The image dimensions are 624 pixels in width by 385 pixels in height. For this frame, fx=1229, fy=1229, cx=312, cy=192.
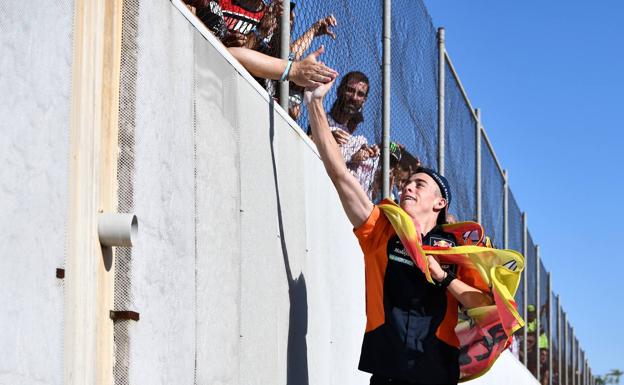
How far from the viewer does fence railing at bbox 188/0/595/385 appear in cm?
634

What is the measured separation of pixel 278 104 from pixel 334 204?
1042 millimetres

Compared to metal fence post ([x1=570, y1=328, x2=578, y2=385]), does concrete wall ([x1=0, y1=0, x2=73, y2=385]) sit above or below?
above

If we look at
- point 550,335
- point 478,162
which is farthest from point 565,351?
point 478,162

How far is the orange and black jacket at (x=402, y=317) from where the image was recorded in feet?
16.5

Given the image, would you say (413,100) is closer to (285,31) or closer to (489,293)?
(285,31)

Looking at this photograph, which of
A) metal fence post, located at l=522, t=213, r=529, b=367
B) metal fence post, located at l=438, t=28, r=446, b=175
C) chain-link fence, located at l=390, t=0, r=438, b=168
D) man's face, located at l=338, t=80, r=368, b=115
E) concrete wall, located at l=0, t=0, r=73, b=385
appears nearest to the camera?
concrete wall, located at l=0, t=0, r=73, b=385

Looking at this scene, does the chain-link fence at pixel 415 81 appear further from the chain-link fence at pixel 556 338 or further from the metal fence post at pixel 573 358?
the metal fence post at pixel 573 358

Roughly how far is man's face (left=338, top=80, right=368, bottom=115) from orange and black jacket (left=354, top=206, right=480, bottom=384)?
1370 mm

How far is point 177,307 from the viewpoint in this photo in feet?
12.4

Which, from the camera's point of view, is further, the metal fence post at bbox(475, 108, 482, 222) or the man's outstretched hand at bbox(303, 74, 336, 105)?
the metal fence post at bbox(475, 108, 482, 222)

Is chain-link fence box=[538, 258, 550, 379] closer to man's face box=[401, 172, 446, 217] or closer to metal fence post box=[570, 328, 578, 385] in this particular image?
metal fence post box=[570, 328, 578, 385]

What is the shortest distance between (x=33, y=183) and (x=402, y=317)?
2.46m

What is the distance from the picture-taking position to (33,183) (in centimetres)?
296

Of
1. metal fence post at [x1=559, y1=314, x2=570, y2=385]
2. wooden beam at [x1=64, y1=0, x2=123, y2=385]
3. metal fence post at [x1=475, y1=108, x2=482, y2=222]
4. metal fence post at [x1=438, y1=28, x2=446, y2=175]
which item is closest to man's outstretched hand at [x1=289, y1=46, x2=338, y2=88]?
wooden beam at [x1=64, y1=0, x2=123, y2=385]
